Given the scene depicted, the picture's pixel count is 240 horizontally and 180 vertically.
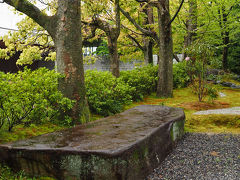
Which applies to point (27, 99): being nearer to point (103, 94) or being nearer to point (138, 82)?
point (103, 94)

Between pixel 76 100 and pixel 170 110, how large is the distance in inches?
88.2

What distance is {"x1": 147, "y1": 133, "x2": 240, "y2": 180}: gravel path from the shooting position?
3574 millimetres

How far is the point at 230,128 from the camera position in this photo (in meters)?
6.09

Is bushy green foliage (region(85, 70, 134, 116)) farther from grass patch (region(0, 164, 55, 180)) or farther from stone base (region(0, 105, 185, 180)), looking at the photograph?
grass patch (region(0, 164, 55, 180))

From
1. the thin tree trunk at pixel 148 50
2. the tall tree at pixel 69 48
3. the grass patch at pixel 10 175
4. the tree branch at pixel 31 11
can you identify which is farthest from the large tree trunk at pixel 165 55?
the grass patch at pixel 10 175

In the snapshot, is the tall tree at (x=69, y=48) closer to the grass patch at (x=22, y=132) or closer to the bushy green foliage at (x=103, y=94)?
the grass patch at (x=22, y=132)

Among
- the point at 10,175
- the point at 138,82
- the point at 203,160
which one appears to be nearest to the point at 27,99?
the point at 10,175

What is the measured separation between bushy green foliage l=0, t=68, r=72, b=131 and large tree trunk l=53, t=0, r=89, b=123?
0.22 meters

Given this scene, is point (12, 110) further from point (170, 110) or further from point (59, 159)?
point (170, 110)

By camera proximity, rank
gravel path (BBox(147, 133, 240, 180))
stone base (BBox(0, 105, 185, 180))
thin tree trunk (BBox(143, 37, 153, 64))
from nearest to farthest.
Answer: stone base (BBox(0, 105, 185, 180))
gravel path (BBox(147, 133, 240, 180))
thin tree trunk (BBox(143, 37, 153, 64))

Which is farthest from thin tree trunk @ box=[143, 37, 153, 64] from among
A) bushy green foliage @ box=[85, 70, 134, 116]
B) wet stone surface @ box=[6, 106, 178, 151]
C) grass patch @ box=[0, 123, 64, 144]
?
grass patch @ box=[0, 123, 64, 144]

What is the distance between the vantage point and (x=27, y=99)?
13.2 ft

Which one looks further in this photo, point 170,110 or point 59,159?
point 170,110

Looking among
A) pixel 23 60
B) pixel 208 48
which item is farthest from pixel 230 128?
pixel 23 60
